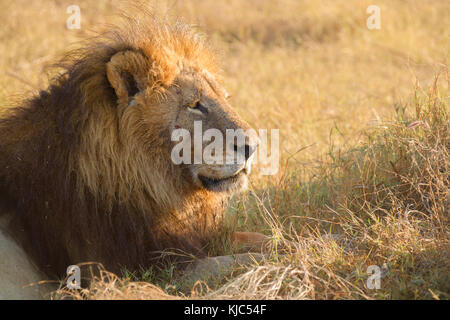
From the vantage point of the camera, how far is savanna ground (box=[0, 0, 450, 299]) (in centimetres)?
319

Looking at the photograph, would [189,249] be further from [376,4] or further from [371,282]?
[376,4]

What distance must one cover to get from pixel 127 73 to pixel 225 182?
818 millimetres

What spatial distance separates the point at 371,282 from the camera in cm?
309

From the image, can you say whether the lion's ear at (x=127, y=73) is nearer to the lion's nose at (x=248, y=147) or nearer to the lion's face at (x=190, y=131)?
the lion's face at (x=190, y=131)

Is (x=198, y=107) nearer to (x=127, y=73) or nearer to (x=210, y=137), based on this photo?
(x=210, y=137)

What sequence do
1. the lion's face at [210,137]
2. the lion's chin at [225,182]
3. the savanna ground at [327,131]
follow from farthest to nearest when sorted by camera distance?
the lion's chin at [225,182] < the lion's face at [210,137] < the savanna ground at [327,131]

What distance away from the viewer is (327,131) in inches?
241

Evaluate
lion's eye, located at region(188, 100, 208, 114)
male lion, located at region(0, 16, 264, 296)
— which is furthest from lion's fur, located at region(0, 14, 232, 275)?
lion's eye, located at region(188, 100, 208, 114)

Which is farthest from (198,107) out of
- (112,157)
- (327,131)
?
(327,131)

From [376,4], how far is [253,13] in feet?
7.09

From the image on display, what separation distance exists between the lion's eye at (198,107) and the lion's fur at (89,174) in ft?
0.57

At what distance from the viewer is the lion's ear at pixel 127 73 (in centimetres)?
328

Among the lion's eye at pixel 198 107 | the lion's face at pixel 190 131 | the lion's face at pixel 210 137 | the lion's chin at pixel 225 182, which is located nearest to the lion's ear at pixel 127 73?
the lion's face at pixel 190 131
